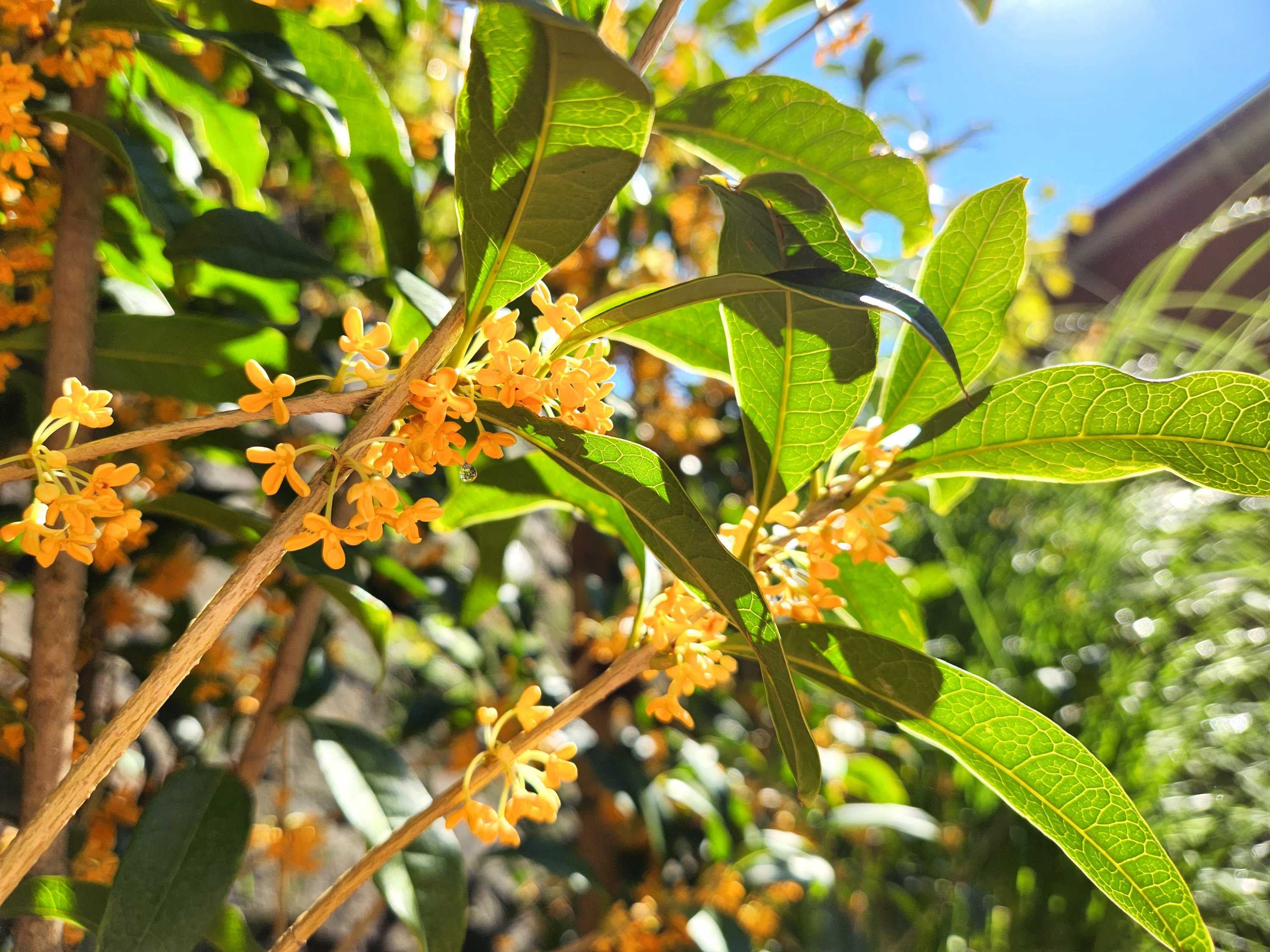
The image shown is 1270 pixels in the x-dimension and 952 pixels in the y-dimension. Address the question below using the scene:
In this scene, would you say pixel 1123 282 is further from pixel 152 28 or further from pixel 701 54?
pixel 152 28

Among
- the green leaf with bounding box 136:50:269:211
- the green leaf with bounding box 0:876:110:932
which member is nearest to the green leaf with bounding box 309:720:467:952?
the green leaf with bounding box 0:876:110:932

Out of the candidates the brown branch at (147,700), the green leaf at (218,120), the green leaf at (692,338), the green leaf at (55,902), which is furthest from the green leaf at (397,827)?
the green leaf at (218,120)

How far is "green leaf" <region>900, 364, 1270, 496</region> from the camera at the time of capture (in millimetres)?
495

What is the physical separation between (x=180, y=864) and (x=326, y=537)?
13.5 inches

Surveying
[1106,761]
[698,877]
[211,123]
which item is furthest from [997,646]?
[211,123]

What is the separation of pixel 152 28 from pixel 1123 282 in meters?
4.51

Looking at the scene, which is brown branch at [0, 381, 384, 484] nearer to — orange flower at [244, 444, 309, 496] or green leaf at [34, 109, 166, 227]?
orange flower at [244, 444, 309, 496]

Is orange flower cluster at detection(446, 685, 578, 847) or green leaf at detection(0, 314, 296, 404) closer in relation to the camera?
orange flower cluster at detection(446, 685, 578, 847)

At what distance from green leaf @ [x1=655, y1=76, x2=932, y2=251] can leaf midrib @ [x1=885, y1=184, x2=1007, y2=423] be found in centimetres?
6

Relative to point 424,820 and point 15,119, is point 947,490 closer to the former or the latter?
point 424,820

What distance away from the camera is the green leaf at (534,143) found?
1.15 feet

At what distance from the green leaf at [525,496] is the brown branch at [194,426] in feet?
0.96

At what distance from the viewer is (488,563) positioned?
37.4 inches

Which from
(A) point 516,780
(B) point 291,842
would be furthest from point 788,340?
(B) point 291,842
